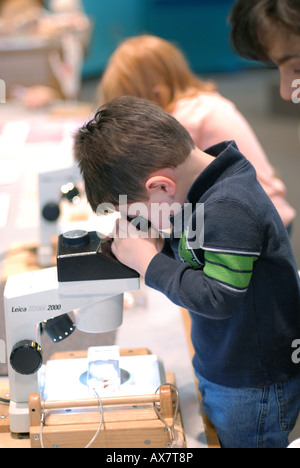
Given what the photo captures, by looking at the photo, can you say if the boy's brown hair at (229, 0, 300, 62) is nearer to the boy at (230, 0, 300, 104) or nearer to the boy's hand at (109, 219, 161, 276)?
the boy at (230, 0, 300, 104)

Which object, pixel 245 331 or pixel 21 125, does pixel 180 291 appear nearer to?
pixel 245 331

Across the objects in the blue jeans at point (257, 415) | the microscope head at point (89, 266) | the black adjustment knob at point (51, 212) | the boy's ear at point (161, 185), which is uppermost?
the boy's ear at point (161, 185)

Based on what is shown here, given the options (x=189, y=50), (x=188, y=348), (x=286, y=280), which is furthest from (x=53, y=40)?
(x=189, y=50)

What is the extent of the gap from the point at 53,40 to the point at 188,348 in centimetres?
280

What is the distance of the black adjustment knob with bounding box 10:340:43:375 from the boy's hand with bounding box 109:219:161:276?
0.68ft

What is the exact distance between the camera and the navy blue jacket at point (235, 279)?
939mm

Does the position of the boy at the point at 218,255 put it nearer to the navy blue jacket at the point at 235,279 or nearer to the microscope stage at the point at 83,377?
the navy blue jacket at the point at 235,279

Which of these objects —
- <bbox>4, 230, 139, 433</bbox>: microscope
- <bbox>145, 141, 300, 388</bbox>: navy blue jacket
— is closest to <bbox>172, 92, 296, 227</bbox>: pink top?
<bbox>145, 141, 300, 388</bbox>: navy blue jacket

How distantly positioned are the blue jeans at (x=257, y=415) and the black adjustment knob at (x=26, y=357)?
331 millimetres

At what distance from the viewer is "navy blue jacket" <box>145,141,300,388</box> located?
0.94 m

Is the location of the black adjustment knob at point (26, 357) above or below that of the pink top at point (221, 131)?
below

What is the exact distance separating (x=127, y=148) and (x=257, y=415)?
20.2 inches

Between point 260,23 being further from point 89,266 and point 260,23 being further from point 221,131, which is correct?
point 221,131

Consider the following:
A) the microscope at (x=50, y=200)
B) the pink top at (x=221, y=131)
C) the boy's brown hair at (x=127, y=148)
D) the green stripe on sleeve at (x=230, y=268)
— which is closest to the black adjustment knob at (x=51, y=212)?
the microscope at (x=50, y=200)
